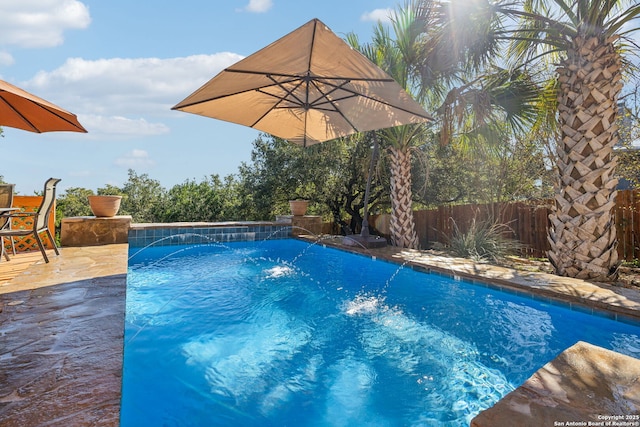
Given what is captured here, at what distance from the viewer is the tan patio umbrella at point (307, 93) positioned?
4168 mm

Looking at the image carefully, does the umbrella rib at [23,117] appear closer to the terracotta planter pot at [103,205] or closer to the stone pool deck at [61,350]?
the stone pool deck at [61,350]

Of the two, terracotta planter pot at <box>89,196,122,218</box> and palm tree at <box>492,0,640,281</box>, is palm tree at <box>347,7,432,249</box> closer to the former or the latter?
palm tree at <box>492,0,640,281</box>

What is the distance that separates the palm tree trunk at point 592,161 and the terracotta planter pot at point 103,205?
367 inches

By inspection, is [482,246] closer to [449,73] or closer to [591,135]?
[591,135]

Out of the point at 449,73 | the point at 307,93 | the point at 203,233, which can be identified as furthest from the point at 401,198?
the point at 203,233

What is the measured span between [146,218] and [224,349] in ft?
50.8

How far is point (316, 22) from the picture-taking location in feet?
12.4

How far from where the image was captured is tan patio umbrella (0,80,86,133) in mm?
4391

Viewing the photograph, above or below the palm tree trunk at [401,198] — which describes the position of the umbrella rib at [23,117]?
above

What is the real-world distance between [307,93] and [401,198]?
3.91 m

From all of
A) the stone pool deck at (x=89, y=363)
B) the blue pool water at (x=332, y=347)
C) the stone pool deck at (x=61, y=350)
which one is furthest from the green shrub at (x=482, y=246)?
the stone pool deck at (x=61, y=350)

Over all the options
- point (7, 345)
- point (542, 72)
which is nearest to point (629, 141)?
point (542, 72)

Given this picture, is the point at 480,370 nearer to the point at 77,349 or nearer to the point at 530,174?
the point at 77,349

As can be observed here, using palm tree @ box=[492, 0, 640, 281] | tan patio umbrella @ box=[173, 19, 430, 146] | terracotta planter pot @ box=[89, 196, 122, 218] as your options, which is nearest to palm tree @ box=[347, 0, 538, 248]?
palm tree @ box=[492, 0, 640, 281]
